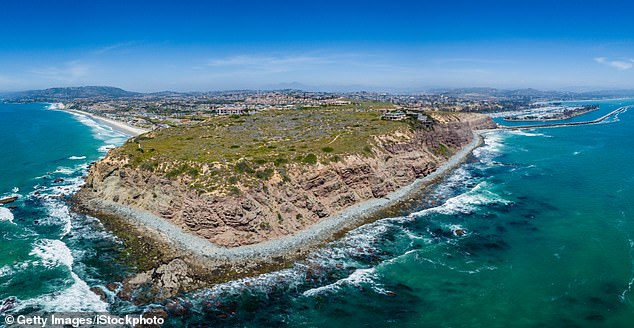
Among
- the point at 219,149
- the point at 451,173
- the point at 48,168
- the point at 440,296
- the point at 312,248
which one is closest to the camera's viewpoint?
the point at 440,296

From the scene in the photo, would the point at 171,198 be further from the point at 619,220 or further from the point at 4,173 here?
the point at 619,220

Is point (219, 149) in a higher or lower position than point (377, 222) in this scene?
higher

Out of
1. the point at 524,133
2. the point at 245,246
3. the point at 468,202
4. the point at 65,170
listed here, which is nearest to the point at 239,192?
the point at 245,246

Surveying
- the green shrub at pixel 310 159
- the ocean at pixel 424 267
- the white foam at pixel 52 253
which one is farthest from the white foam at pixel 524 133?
the white foam at pixel 52 253

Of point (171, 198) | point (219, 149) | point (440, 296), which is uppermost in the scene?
point (219, 149)

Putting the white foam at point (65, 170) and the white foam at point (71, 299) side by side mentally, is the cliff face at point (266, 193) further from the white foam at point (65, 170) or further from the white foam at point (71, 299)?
the white foam at point (65, 170)

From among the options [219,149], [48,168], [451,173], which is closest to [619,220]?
[451,173]

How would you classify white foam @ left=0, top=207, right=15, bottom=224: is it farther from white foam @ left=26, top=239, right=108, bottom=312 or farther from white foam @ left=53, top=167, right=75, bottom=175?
white foam @ left=53, top=167, right=75, bottom=175
